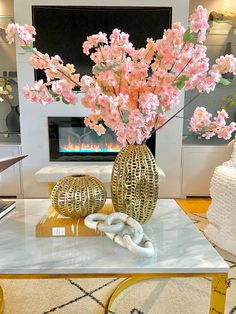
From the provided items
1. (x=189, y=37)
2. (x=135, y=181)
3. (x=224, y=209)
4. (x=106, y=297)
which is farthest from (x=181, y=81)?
(x=224, y=209)

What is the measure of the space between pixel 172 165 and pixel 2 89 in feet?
6.78

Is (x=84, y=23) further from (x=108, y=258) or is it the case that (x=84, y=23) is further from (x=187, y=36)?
(x=108, y=258)

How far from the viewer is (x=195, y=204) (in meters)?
2.96

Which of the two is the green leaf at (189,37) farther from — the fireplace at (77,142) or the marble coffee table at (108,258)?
the fireplace at (77,142)

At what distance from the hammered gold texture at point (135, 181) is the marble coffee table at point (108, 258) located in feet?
0.42

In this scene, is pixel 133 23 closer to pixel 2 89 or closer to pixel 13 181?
pixel 2 89

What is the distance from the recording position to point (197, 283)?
1.56 metres

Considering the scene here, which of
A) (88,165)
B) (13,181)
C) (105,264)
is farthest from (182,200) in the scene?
(105,264)

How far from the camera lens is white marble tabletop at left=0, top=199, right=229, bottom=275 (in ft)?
2.93

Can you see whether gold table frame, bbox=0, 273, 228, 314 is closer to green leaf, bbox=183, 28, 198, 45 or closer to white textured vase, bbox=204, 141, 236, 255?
green leaf, bbox=183, 28, 198, 45

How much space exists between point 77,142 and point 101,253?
223 centimetres

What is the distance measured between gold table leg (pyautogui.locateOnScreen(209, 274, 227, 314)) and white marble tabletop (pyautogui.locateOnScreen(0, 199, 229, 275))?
0.11ft

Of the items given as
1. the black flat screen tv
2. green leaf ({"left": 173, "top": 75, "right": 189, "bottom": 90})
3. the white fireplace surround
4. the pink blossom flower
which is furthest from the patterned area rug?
the black flat screen tv

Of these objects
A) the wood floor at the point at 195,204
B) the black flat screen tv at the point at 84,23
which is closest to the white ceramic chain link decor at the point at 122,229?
the wood floor at the point at 195,204
